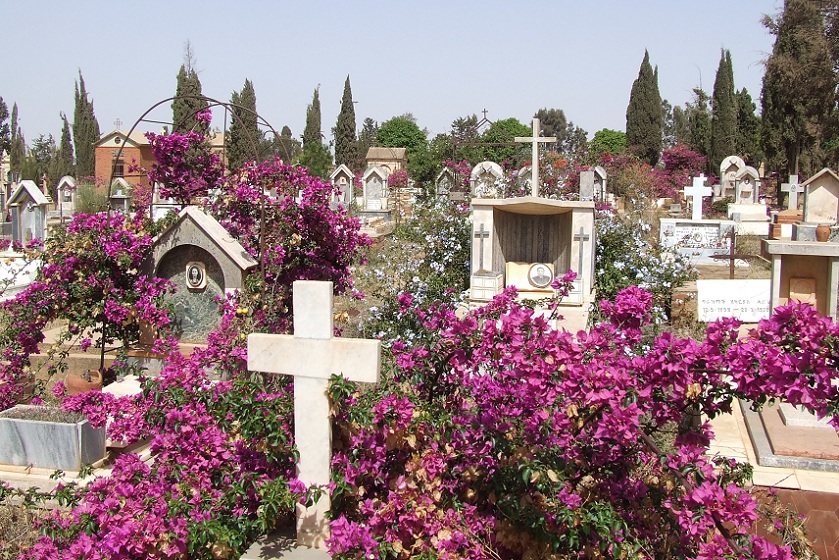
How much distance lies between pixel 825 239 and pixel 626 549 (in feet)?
26.1

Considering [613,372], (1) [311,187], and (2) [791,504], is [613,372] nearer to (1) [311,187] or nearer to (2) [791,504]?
(2) [791,504]

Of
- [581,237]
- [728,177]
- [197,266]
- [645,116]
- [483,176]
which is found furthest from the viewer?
[645,116]

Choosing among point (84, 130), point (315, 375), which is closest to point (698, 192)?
point (315, 375)

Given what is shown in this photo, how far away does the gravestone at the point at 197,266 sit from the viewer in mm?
7344

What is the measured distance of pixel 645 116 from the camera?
143 ft

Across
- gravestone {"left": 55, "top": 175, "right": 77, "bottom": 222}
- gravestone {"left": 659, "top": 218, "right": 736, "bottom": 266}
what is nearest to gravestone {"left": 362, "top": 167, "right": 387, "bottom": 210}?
gravestone {"left": 55, "top": 175, "right": 77, "bottom": 222}

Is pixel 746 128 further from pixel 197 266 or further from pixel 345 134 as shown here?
pixel 197 266

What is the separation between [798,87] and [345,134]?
28057 mm

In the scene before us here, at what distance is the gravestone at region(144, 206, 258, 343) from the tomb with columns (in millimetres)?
3481

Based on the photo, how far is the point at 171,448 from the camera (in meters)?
3.83

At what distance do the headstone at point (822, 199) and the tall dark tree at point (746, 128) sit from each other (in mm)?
26776

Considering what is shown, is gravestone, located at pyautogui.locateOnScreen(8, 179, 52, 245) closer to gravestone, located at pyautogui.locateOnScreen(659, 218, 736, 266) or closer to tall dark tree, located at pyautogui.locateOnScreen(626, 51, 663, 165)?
gravestone, located at pyautogui.locateOnScreen(659, 218, 736, 266)

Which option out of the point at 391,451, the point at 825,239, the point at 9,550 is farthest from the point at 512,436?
the point at 825,239

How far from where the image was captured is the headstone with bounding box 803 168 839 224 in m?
14.4
